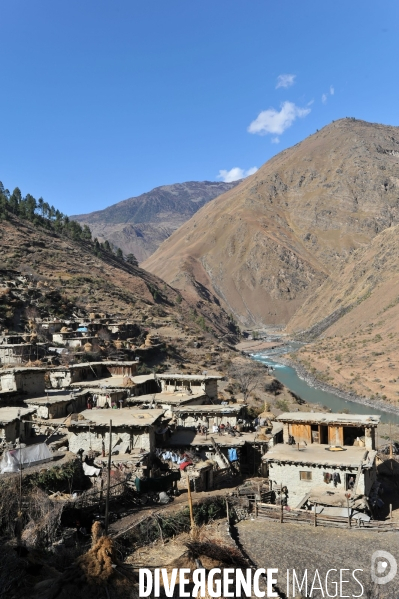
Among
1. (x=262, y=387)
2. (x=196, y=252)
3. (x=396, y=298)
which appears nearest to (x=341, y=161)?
(x=196, y=252)

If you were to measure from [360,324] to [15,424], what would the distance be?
6724 cm

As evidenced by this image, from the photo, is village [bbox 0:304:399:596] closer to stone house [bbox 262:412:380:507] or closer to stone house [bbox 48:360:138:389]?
stone house [bbox 262:412:380:507]

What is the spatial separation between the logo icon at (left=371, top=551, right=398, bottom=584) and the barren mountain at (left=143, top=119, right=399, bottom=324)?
11847cm

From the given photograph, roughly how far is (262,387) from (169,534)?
97.2ft

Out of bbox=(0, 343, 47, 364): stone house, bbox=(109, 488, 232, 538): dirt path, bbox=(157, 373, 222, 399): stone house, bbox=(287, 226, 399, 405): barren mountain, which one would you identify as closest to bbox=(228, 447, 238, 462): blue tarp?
bbox=(109, 488, 232, 538): dirt path

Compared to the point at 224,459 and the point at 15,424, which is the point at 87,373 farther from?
the point at 224,459

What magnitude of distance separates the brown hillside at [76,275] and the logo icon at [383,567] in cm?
3718

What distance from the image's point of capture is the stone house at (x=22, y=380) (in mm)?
23875

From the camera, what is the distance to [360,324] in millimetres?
78125

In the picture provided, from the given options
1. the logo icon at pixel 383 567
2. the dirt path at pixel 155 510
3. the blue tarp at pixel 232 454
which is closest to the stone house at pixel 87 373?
the blue tarp at pixel 232 454

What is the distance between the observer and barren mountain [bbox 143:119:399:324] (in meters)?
146

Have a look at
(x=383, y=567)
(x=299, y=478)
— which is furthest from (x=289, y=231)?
(x=383, y=567)

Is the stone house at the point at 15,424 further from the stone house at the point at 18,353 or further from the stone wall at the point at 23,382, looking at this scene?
the stone house at the point at 18,353

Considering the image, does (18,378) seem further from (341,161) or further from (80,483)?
(341,161)
